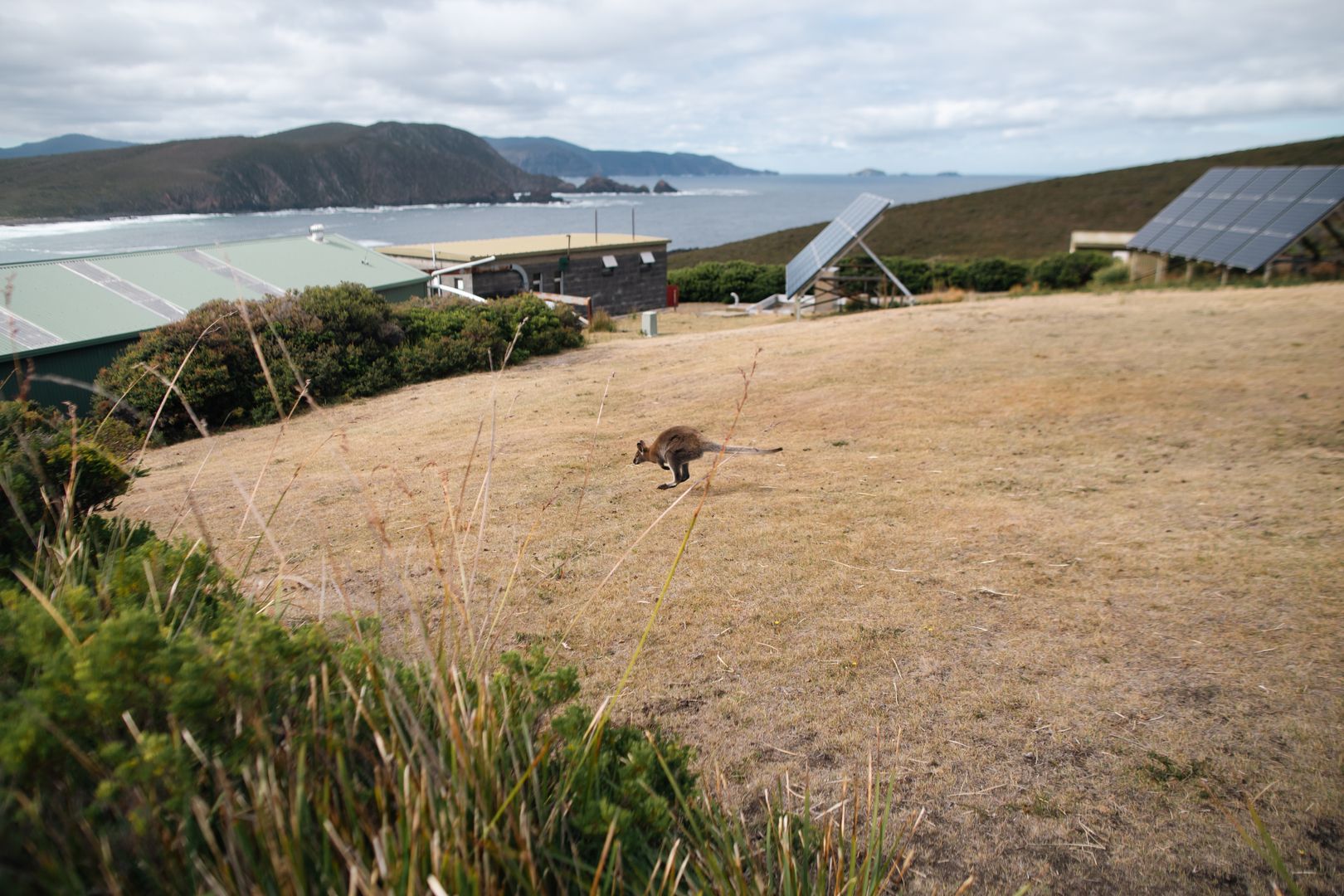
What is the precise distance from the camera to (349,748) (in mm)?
1998

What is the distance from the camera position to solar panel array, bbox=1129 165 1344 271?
18875 mm

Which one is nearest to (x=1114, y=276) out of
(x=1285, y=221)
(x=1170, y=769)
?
(x=1285, y=221)

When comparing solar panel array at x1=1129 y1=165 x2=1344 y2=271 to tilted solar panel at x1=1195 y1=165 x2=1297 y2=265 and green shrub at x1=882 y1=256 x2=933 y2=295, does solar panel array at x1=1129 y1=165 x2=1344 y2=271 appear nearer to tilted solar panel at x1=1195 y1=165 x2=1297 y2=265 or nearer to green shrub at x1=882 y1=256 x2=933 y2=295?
tilted solar panel at x1=1195 y1=165 x2=1297 y2=265

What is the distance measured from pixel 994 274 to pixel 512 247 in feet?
86.1

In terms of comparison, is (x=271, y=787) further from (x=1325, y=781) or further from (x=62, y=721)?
(x=1325, y=781)

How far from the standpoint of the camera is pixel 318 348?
49.3 ft

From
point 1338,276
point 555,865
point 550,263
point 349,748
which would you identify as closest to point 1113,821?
point 555,865

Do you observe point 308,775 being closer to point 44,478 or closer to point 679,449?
point 44,478

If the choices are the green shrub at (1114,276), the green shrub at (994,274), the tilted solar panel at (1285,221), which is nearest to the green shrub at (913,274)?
the green shrub at (994,274)

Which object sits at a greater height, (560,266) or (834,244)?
(834,244)

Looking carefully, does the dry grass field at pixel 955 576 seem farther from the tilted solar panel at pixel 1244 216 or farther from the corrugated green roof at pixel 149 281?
the tilted solar panel at pixel 1244 216

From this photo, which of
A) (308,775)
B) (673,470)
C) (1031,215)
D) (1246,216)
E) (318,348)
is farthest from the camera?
(1031,215)

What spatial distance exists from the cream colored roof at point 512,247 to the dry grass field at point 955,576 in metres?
19.2

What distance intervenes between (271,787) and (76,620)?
0.95 meters
